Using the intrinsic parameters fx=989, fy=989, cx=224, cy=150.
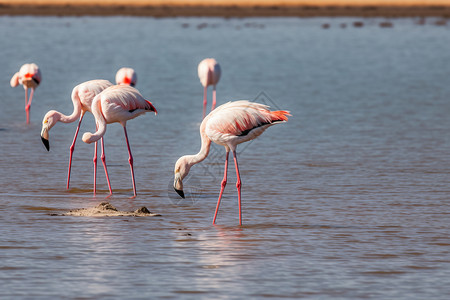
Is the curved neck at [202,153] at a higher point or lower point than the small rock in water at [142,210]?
higher

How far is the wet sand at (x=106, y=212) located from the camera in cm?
923

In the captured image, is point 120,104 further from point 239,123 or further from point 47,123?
point 239,123

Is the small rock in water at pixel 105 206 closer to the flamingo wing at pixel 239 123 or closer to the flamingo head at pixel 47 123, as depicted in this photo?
the flamingo head at pixel 47 123

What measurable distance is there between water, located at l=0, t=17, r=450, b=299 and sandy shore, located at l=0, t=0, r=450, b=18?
39.9 metres

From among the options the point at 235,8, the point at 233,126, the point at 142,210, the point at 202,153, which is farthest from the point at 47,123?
the point at 235,8

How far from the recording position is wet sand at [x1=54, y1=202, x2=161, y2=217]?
30.3 ft

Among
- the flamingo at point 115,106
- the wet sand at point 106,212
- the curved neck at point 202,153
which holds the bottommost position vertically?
the wet sand at point 106,212

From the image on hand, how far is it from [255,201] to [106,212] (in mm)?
1634

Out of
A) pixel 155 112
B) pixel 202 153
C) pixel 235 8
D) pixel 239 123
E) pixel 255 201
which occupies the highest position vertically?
pixel 235 8

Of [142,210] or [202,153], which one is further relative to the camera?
[142,210]

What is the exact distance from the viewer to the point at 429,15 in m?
61.6

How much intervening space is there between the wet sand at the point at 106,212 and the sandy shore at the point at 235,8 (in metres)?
53.0

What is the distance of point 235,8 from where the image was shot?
6750 cm

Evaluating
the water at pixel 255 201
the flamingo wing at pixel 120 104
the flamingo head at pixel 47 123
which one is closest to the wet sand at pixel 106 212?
the water at pixel 255 201
